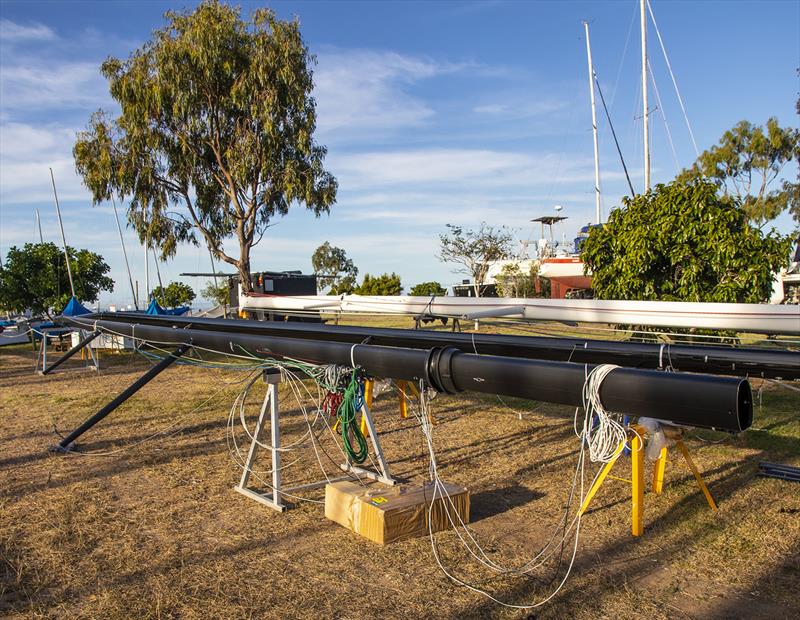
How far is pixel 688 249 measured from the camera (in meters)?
9.22

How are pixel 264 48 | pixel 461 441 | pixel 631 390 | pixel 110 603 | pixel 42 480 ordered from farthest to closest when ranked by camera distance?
pixel 264 48, pixel 461 441, pixel 42 480, pixel 110 603, pixel 631 390

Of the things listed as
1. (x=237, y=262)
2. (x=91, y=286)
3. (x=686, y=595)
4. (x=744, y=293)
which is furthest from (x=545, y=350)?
(x=91, y=286)

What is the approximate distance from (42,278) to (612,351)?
91.1 ft

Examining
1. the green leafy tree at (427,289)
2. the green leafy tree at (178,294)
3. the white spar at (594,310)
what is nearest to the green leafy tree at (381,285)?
the green leafy tree at (427,289)

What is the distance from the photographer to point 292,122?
22.1m

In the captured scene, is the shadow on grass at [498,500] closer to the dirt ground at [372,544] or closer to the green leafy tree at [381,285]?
the dirt ground at [372,544]

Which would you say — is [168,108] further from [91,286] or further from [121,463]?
[121,463]

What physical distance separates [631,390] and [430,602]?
6.32ft

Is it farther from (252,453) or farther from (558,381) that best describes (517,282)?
(558,381)

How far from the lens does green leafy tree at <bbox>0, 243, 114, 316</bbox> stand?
26344 mm

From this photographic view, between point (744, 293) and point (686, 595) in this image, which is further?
point (744, 293)

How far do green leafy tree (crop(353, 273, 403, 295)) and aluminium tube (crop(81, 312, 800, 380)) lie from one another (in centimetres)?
3751

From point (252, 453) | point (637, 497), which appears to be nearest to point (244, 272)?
point (252, 453)

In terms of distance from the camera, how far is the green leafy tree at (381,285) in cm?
4346
